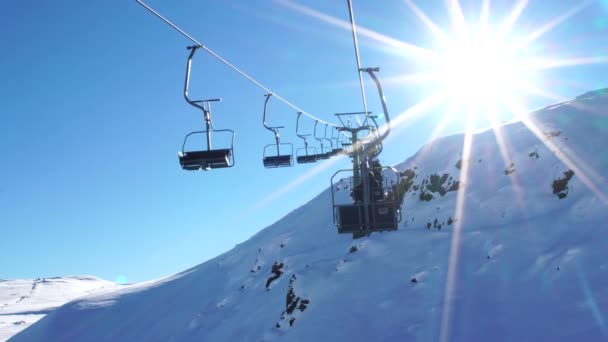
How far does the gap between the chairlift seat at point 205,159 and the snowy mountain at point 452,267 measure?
10.4m

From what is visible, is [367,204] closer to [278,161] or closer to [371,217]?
[371,217]

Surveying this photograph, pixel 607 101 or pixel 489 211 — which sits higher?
pixel 607 101

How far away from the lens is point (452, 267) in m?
22.9

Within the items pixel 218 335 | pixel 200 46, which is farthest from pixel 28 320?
pixel 200 46

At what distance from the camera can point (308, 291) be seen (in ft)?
86.3

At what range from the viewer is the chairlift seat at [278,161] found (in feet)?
56.5

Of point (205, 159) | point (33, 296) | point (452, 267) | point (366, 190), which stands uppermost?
point (205, 159)

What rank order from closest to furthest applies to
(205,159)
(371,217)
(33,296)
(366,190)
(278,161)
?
1. (205,159)
2. (366,190)
3. (371,217)
4. (278,161)
5. (33,296)

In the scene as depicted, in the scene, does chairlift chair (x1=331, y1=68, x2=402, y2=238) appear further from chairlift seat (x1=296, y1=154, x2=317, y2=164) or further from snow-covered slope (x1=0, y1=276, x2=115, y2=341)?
snow-covered slope (x1=0, y1=276, x2=115, y2=341)

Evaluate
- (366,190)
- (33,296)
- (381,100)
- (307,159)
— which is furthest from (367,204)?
(33,296)

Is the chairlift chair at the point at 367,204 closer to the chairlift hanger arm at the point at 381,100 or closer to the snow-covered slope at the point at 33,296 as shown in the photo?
the chairlift hanger arm at the point at 381,100

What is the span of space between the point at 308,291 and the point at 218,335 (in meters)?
6.65

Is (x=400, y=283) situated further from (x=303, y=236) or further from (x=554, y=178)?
(x=303, y=236)

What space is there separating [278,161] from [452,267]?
10.4 m
